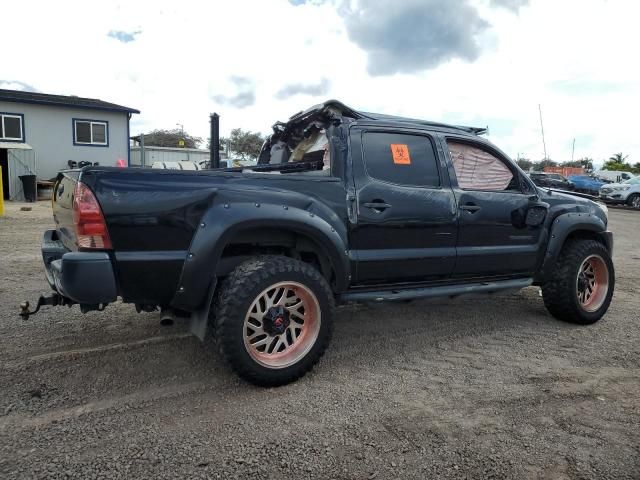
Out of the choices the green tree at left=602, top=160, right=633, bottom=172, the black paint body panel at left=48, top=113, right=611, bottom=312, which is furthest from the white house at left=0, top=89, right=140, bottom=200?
the green tree at left=602, top=160, right=633, bottom=172

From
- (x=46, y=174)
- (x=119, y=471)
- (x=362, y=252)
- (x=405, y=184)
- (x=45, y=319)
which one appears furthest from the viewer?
(x=46, y=174)

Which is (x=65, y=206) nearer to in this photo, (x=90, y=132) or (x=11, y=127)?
(x=11, y=127)

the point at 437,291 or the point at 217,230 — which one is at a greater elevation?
the point at 217,230

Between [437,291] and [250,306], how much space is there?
161 cm

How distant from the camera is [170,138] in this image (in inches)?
2124

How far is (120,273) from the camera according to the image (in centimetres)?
282

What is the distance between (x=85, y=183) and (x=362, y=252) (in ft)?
6.12

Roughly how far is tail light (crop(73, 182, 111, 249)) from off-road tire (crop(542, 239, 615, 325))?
3.87 meters

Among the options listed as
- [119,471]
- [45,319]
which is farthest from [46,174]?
[119,471]

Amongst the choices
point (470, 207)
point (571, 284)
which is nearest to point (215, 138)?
point (470, 207)

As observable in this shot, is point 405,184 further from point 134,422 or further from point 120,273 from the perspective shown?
point 134,422

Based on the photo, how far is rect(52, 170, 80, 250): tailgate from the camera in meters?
2.99

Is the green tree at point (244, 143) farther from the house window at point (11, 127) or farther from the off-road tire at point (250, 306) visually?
the off-road tire at point (250, 306)

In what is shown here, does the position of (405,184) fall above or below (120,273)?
above
